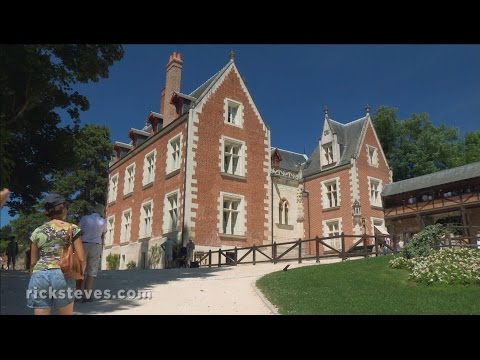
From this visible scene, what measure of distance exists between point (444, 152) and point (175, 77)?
78.9 feet

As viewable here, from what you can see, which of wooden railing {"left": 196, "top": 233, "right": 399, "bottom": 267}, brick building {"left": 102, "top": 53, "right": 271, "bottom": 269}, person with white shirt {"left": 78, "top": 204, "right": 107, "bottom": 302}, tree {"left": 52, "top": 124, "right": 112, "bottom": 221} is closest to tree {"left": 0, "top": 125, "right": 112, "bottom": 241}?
tree {"left": 52, "top": 124, "right": 112, "bottom": 221}

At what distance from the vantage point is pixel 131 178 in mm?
27172

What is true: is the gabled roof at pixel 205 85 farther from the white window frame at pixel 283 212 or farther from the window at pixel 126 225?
the window at pixel 126 225

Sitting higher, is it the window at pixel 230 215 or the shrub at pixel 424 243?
the window at pixel 230 215

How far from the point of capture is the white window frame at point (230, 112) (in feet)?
72.9

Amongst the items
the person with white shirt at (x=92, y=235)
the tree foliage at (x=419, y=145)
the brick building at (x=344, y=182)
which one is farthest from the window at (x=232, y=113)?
the tree foliage at (x=419, y=145)

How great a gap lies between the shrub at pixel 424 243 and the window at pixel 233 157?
420 inches

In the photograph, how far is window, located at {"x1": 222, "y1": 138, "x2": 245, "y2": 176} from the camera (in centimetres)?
2184

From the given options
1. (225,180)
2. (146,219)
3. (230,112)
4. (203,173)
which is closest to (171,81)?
(230,112)
